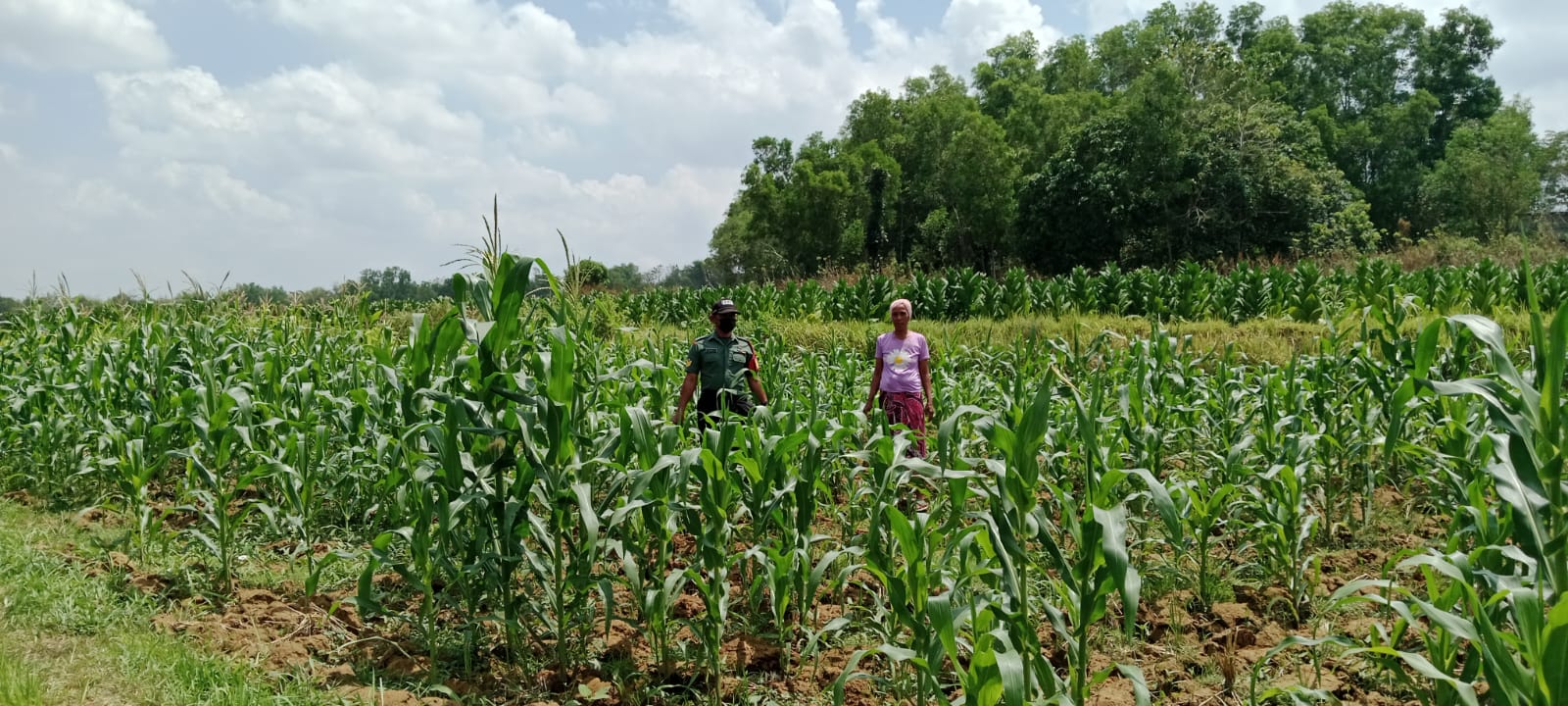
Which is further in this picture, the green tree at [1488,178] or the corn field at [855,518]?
the green tree at [1488,178]

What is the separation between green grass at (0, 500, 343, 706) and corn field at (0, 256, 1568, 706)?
411 mm

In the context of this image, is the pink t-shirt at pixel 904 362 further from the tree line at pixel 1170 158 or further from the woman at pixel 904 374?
the tree line at pixel 1170 158

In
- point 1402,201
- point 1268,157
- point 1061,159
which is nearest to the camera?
point 1268,157

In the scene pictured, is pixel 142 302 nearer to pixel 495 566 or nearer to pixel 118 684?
pixel 118 684

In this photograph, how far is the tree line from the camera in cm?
3038

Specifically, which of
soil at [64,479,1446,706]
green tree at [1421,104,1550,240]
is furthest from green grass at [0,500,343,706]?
green tree at [1421,104,1550,240]

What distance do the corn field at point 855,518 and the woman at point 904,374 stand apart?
31 cm

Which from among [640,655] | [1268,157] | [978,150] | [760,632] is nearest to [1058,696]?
[760,632]

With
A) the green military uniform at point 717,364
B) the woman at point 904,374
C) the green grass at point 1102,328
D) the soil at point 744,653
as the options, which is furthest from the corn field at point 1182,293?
the soil at point 744,653

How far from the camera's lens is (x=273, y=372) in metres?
5.95

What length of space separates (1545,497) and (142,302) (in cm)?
1118

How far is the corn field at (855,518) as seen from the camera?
2562 mm

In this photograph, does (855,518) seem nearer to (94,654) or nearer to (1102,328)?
(94,654)

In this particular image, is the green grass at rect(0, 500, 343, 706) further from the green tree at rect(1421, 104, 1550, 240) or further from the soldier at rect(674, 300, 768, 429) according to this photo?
the green tree at rect(1421, 104, 1550, 240)
